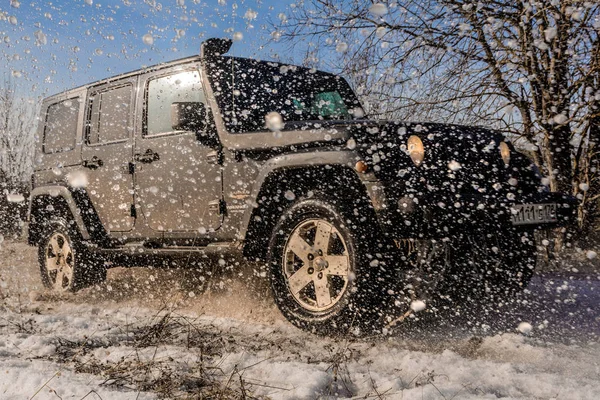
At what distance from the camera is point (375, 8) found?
834cm

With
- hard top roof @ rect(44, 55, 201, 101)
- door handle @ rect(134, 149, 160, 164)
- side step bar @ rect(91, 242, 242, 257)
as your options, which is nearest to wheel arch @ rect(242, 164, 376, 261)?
side step bar @ rect(91, 242, 242, 257)

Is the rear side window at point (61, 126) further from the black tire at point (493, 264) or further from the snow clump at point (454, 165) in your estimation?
the black tire at point (493, 264)

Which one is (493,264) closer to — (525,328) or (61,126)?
(525,328)

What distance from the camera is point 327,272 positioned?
11.0 feet

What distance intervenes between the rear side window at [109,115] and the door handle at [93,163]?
173 mm

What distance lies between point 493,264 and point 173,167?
2.48m

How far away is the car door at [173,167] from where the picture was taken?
163 inches

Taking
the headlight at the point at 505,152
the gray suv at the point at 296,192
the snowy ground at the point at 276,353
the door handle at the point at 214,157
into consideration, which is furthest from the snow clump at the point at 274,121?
the headlight at the point at 505,152

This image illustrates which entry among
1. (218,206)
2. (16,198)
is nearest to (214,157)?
(218,206)

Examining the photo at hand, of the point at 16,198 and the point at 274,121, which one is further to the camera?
the point at 16,198

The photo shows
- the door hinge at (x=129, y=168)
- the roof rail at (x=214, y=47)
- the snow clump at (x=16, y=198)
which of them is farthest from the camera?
the snow clump at (x=16, y=198)

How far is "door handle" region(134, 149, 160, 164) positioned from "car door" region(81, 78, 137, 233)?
12 centimetres

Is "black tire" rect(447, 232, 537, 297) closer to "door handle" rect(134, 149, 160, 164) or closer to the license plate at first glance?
the license plate

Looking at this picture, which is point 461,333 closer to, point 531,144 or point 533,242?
point 533,242
